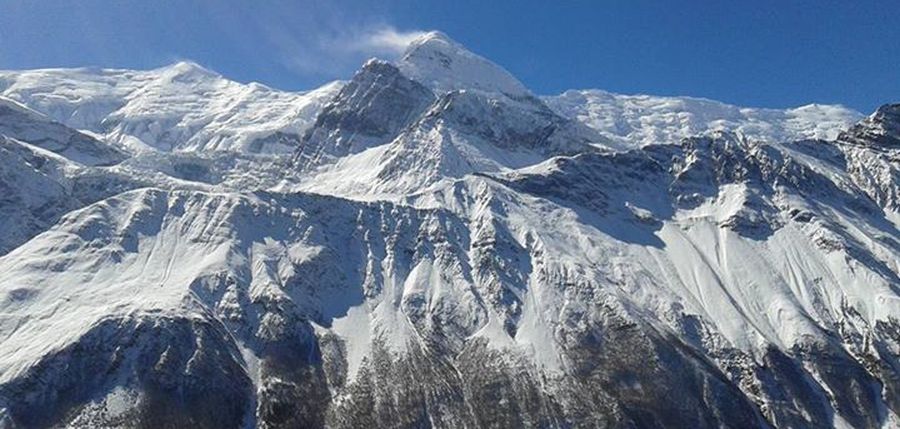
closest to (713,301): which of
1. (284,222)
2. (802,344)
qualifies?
(802,344)

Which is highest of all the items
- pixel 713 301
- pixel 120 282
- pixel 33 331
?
pixel 713 301

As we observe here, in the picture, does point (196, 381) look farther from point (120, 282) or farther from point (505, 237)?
point (505, 237)

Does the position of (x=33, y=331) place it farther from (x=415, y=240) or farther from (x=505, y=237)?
(x=505, y=237)

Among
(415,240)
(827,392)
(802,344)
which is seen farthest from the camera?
(415,240)

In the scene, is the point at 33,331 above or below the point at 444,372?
below

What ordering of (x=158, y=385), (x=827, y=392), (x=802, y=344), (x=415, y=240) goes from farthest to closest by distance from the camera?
(x=415, y=240)
(x=802, y=344)
(x=827, y=392)
(x=158, y=385)

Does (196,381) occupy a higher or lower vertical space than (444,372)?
lower

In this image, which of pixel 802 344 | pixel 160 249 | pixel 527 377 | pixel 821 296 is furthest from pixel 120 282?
pixel 821 296

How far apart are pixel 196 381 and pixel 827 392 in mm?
105441

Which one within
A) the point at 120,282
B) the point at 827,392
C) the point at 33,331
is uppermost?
the point at 827,392

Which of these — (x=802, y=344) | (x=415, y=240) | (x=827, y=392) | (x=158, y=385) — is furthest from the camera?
(x=415, y=240)

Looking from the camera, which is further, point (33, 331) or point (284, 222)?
point (284, 222)

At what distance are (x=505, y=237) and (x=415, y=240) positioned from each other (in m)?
19.7

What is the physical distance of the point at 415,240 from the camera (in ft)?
629
